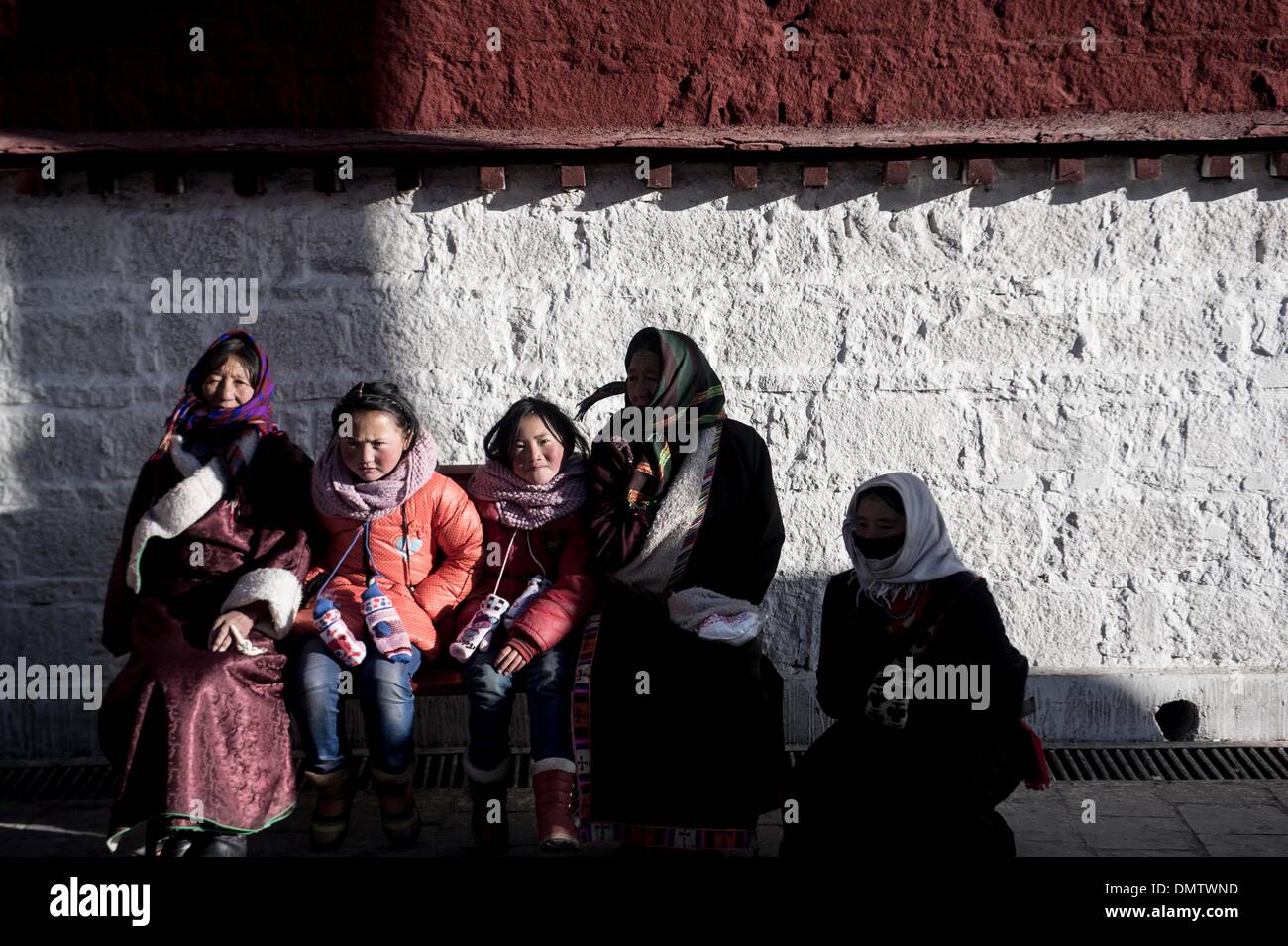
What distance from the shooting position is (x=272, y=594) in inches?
174

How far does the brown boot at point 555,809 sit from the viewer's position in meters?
4.30

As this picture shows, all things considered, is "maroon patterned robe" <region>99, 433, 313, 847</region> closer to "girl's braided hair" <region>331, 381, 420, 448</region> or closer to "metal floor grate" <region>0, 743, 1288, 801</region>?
"girl's braided hair" <region>331, 381, 420, 448</region>

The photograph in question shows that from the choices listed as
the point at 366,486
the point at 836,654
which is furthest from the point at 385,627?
the point at 836,654

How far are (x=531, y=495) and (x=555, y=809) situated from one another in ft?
3.38

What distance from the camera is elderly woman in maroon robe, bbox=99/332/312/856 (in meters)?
4.21

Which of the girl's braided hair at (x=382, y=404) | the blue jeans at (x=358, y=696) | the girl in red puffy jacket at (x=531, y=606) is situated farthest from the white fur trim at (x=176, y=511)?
the girl in red puffy jacket at (x=531, y=606)

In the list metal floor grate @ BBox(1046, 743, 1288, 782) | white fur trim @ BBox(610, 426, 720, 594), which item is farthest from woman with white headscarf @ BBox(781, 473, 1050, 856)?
metal floor grate @ BBox(1046, 743, 1288, 782)

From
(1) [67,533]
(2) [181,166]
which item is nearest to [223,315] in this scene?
(2) [181,166]

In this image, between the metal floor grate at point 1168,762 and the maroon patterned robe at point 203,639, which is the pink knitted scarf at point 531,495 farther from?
the metal floor grate at point 1168,762

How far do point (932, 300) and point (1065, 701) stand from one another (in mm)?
1713

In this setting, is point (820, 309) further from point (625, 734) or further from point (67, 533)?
point (67, 533)

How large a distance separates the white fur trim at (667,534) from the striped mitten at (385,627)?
2.40ft

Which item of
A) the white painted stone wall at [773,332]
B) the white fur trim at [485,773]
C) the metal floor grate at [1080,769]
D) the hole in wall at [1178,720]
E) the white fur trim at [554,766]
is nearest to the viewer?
the white fur trim at [554,766]

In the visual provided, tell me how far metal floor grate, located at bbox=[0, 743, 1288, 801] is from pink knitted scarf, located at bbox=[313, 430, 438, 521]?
3.74 ft
